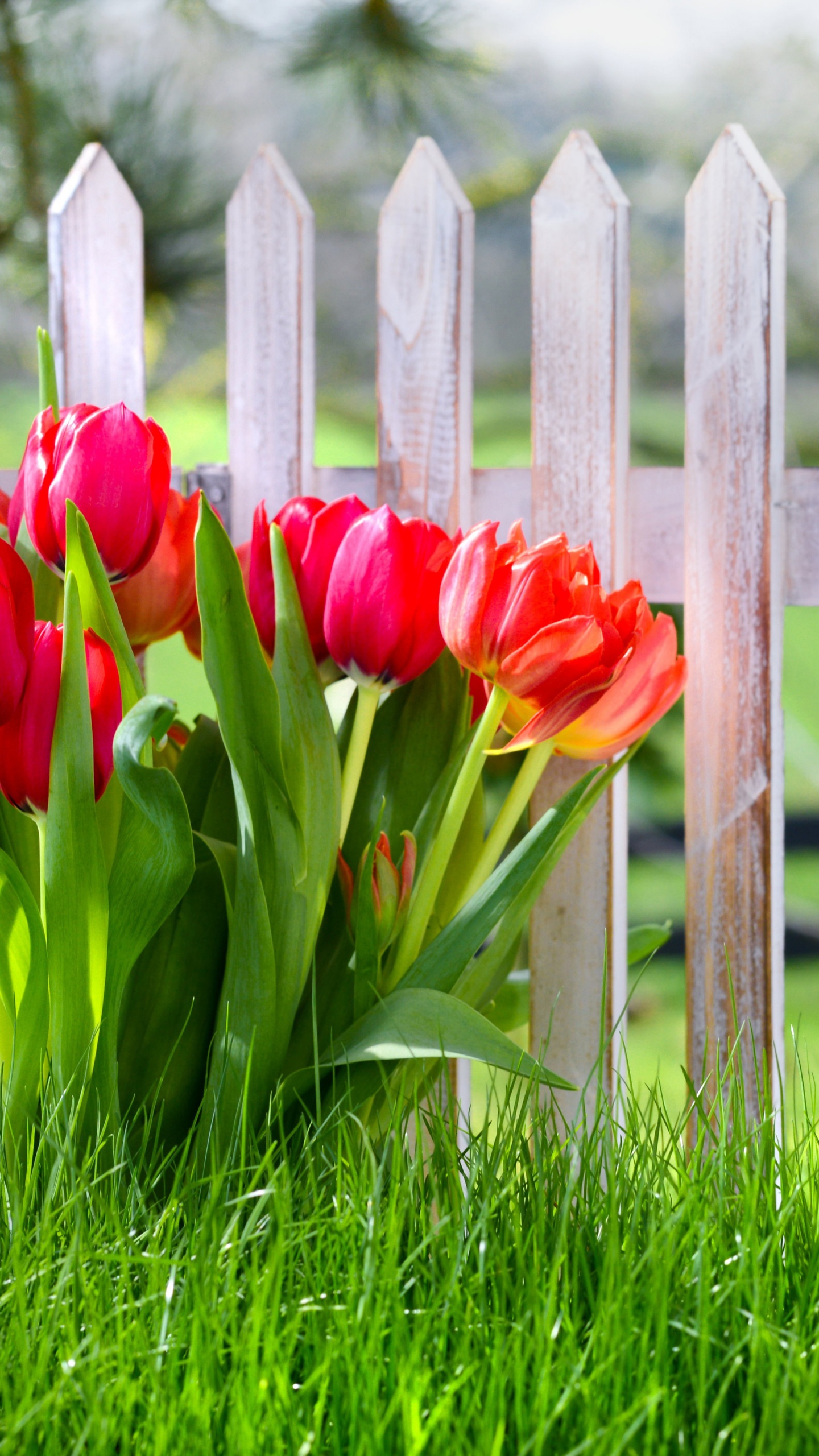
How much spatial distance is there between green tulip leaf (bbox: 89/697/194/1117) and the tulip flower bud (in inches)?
3.7

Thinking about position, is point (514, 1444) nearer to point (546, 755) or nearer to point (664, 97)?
point (546, 755)

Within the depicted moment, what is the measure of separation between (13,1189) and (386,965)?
22 centimetres

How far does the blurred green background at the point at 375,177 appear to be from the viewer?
5.13 ft

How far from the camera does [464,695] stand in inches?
26.2

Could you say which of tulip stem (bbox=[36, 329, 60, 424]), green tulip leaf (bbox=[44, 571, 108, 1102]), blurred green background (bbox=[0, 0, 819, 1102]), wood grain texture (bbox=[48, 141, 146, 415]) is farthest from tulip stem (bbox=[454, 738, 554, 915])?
blurred green background (bbox=[0, 0, 819, 1102])

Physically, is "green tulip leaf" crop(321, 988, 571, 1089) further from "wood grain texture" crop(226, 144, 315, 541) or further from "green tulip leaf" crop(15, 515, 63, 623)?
"wood grain texture" crop(226, 144, 315, 541)

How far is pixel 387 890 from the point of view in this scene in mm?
533

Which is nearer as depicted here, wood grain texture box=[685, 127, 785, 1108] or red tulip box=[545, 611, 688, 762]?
red tulip box=[545, 611, 688, 762]

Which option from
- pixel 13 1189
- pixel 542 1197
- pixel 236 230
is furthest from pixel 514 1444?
pixel 236 230

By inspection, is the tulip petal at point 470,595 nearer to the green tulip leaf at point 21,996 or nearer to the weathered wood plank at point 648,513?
the green tulip leaf at point 21,996

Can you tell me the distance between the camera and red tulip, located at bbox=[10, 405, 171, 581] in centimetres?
52

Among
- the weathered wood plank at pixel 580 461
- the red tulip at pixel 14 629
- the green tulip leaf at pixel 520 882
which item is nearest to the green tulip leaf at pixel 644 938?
the weathered wood plank at pixel 580 461

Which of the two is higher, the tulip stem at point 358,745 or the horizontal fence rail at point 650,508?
the horizontal fence rail at point 650,508

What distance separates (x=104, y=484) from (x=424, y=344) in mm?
456
